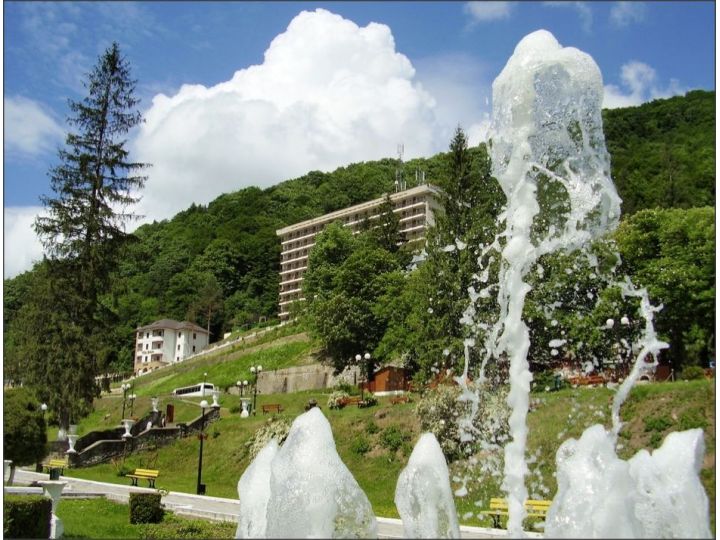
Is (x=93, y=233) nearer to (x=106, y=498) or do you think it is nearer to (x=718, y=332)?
(x=106, y=498)

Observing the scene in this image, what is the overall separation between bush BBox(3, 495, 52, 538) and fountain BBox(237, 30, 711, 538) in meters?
5.11

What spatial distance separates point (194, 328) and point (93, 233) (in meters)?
63.2

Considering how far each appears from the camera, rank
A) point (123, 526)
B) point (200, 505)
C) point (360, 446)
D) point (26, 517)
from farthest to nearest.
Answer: point (360, 446) → point (200, 505) → point (123, 526) → point (26, 517)

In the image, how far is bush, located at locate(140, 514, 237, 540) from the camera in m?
15.1

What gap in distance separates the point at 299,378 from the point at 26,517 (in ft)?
138

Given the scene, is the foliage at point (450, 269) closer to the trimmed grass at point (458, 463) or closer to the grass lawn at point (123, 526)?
the trimmed grass at point (458, 463)

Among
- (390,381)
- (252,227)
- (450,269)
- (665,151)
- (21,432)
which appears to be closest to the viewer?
→ (21,432)

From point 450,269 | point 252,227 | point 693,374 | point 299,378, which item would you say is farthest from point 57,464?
point 252,227

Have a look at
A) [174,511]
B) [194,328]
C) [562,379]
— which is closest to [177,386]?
[194,328]

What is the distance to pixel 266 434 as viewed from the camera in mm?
33500

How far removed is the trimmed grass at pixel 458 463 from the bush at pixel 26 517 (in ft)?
30.0

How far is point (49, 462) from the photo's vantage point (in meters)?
32.2

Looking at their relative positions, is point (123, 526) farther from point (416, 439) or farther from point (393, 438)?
point (393, 438)

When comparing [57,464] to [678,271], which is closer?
[57,464]
